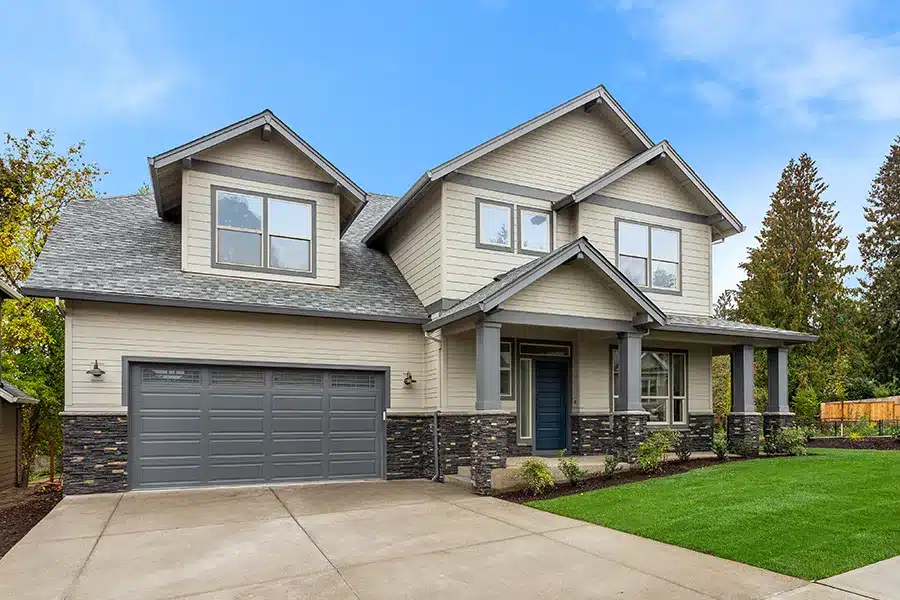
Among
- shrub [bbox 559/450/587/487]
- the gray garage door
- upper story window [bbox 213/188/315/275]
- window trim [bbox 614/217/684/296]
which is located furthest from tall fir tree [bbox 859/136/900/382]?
upper story window [bbox 213/188/315/275]

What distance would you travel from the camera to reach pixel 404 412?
12570 mm

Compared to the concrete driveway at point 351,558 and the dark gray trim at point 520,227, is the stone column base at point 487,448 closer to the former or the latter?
the concrete driveway at point 351,558

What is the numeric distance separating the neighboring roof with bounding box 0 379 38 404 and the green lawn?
408 inches

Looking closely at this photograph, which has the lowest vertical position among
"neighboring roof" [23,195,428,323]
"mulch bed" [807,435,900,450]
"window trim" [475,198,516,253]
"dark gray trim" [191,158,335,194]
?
"mulch bed" [807,435,900,450]

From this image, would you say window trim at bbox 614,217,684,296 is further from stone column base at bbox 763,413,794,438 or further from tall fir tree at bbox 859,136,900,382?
tall fir tree at bbox 859,136,900,382

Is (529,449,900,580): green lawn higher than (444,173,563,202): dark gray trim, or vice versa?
(444,173,563,202): dark gray trim

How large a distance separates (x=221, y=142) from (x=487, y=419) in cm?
715

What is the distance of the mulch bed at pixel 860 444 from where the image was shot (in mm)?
15232

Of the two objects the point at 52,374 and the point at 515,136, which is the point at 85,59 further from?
the point at 515,136

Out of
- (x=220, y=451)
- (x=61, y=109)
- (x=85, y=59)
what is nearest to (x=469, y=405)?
(x=220, y=451)

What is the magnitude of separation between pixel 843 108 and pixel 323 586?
22.2m

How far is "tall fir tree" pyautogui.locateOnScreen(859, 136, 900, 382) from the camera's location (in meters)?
35.9

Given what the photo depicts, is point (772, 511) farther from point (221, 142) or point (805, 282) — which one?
point (805, 282)

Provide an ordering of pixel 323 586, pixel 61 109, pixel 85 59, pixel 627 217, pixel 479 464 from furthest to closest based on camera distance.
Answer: pixel 61 109 → pixel 85 59 → pixel 627 217 → pixel 479 464 → pixel 323 586
